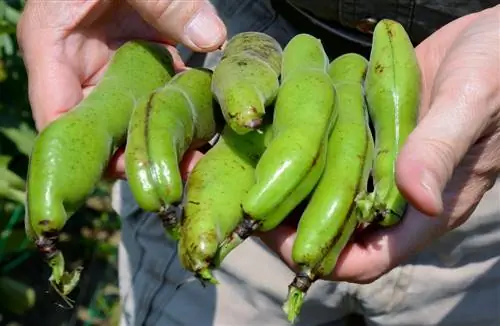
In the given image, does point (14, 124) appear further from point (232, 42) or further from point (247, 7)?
point (232, 42)

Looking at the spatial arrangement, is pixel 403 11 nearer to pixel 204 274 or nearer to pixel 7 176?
pixel 204 274

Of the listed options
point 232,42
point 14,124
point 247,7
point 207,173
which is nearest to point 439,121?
point 207,173

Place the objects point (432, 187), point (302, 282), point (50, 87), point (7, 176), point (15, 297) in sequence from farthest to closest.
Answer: point (15, 297), point (7, 176), point (50, 87), point (302, 282), point (432, 187)

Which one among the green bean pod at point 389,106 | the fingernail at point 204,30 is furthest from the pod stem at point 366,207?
the fingernail at point 204,30

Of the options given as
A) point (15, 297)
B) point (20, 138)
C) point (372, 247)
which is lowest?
point (15, 297)

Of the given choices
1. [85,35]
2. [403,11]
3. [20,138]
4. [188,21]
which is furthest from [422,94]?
[20,138]

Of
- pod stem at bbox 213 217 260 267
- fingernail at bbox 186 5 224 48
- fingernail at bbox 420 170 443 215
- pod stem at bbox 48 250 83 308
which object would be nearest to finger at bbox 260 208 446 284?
pod stem at bbox 213 217 260 267

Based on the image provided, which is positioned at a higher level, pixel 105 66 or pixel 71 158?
pixel 71 158
